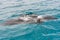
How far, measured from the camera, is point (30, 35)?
6.46m

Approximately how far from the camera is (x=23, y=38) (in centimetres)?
625

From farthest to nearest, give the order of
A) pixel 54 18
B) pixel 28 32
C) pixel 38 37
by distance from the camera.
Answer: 1. pixel 54 18
2. pixel 28 32
3. pixel 38 37

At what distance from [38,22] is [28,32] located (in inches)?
40.5

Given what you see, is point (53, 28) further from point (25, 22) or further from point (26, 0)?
point (26, 0)

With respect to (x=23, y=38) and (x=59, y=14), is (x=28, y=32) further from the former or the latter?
(x=59, y=14)

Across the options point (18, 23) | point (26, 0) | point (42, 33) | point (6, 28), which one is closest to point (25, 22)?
point (18, 23)

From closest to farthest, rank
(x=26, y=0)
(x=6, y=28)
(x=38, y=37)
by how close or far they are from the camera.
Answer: (x=38, y=37) → (x=6, y=28) → (x=26, y=0)

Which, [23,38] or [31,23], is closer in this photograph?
[23,38]

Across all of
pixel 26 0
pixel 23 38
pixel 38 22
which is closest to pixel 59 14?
pixel 38 22

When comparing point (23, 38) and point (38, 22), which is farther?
point (38, 22)

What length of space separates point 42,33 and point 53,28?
0.82 meters

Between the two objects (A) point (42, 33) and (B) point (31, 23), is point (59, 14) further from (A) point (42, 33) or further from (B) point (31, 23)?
(A) point (42, 33)

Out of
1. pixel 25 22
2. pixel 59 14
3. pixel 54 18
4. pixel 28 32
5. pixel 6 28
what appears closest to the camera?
pixel 28 32

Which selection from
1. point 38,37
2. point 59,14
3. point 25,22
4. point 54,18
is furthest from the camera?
point 59,14
